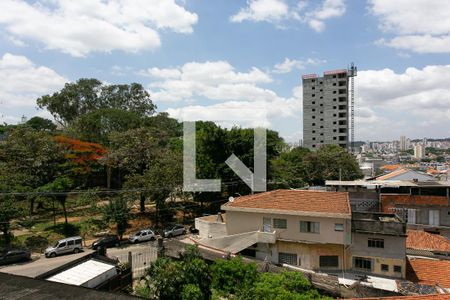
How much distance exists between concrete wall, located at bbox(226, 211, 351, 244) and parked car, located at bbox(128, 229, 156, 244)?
21.6 ft

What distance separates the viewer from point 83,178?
1331 inches

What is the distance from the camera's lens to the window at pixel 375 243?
18.3m

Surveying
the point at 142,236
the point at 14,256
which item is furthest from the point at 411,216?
the point at 14,256

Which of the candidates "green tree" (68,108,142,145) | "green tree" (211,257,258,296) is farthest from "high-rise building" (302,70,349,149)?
"green tree" (211,257,258,296)

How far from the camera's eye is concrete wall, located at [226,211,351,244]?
61.0 ft

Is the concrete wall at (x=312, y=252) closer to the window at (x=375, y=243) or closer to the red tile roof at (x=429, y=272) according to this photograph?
the window at (x=375, y=243)

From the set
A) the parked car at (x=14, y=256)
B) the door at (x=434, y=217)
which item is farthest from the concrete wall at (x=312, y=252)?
the parked car at (x=14, y=256)

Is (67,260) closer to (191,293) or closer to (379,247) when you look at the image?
(191,293)

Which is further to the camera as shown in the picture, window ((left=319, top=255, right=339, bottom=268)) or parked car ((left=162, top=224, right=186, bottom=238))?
parked car ((left=162, top=224, right=186, bottom=238))

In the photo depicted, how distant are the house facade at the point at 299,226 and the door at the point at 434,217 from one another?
351 inches

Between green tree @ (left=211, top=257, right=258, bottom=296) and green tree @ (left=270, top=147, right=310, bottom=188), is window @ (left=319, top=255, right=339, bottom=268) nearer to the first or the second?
green tree @ (left=211, top=257, right=258, bottom=296)

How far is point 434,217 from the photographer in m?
24.9

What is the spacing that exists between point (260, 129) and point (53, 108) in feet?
126

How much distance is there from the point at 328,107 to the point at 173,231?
6808cm
